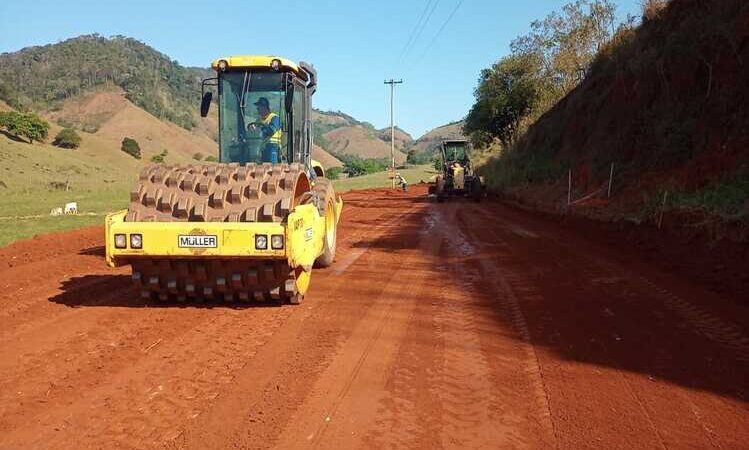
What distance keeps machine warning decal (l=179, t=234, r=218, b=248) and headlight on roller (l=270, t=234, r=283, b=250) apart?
534 millimetres

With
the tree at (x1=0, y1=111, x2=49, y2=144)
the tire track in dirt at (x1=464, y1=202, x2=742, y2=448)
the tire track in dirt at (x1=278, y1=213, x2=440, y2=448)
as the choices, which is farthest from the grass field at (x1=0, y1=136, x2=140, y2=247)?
the tire track in dirt at (x1=464, y1=202, x2=742, y2=448)

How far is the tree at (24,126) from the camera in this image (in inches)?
2377

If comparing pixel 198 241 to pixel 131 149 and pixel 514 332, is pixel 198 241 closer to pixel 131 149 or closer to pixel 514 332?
pixel 514 332

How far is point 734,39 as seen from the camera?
49.5ft

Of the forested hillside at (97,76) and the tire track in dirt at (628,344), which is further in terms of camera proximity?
the forested hillside at (97,76)

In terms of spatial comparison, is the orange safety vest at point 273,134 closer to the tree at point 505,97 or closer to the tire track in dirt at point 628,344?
the tire track in dirt at point 628,344

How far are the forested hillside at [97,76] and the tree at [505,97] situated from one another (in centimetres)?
6396

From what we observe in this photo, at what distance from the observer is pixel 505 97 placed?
46688 mm

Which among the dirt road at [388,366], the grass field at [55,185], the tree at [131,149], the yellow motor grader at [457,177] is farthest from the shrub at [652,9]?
the tree at [131,149]

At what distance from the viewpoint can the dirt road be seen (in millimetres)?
3758

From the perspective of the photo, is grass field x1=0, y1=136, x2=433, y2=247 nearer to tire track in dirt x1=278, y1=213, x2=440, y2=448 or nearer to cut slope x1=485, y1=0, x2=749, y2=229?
tire track in dirt x1=278, y1=213, x2=440, y2=448

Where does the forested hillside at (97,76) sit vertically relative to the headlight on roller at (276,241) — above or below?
Result: above

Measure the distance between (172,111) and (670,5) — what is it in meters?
109

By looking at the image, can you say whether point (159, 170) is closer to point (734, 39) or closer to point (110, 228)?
point (110, 228)
